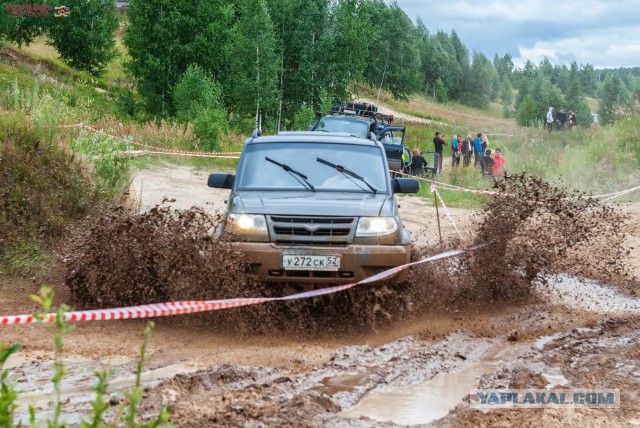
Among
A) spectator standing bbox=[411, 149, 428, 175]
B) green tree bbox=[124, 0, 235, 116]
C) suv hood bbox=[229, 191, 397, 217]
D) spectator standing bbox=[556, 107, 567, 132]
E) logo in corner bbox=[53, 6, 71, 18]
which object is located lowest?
spectator standing bbox=[411, 149, 428, 175]

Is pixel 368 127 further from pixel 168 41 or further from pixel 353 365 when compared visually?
pixel 168 41

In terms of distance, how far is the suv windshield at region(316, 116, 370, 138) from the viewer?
2439 cm

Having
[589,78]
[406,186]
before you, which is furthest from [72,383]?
[589,78]

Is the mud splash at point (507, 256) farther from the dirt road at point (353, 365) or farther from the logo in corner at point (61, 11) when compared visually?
the logo in corner at point (61, 11)

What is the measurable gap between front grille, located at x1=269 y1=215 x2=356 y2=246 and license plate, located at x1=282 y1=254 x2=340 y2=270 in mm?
158

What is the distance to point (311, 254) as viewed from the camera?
779cm

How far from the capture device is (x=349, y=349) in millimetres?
7414

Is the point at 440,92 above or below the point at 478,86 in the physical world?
below

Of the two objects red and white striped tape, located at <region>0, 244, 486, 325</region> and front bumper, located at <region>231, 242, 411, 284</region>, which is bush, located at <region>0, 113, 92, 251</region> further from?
front bumper, located at <region>231, 242, 411, 284</region>

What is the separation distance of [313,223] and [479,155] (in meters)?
25.3

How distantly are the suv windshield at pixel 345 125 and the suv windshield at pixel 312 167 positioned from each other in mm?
14839

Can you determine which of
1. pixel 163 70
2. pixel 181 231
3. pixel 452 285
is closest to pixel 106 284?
pixel 181 231

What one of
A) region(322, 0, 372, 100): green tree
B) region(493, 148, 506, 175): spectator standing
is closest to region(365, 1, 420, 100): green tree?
region(322, 0, 372, 100): green tree

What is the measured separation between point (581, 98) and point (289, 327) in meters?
81.4
